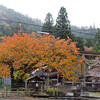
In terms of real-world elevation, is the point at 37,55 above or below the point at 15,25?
below

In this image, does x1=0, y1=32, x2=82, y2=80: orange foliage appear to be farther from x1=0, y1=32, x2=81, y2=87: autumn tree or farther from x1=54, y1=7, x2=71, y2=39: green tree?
x1=54, y1=7, x2=71, y2=39: green tree

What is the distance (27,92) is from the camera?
82.0 ft

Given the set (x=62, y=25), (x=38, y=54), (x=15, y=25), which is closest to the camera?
(x=38, y=54)

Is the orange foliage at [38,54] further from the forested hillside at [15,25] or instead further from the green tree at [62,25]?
the green tree at [62,25]

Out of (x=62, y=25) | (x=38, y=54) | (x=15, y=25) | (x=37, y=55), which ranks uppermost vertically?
(x=15, y=25)

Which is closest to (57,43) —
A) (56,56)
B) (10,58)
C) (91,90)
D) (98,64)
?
(56,56)

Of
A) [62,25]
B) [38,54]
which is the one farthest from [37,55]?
[62,25]

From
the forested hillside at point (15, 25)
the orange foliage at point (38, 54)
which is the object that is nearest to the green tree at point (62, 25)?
the forested hillside at point (15, 25)

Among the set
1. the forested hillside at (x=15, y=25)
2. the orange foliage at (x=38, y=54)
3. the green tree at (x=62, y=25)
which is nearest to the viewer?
the orange foliage at (x=38, y=54)

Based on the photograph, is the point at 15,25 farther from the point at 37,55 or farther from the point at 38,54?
the point at 38,54

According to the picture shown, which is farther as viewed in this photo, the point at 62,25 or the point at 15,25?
the point at 15,25

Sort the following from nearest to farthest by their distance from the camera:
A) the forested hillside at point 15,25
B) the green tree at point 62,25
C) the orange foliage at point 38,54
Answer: the orange foliage at point 38,54, the forested hillside at point 15,25, the green tree at point 62,25

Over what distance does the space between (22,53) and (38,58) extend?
7.24ft

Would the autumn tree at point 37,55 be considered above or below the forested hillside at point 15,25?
below
